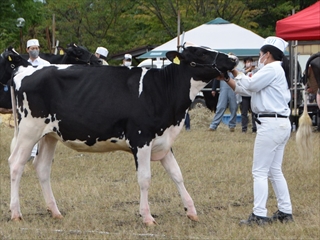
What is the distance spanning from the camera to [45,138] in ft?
27.6

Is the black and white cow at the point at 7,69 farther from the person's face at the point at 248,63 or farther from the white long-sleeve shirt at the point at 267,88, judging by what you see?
the person's face at the point at 248,63

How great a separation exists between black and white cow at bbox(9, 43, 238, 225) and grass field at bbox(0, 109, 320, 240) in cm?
40

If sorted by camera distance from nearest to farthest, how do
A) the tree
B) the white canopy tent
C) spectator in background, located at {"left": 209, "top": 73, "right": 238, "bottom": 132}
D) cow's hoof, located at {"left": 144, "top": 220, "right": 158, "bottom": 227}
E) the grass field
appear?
the grass field → cow's hoof, located at {"left": 144, "top": 220, "right": 158, "bottom": 227} → spectator in background, located at {"left": 209, "top": 73, "right": 238, "bottom": 132} → the white canopy tent → the tree

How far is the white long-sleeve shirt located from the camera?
744 centimetres

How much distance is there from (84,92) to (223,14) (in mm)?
28837

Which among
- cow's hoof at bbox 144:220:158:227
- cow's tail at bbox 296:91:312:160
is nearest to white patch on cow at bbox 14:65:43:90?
cow's hoof at bbox 144:220:158:227

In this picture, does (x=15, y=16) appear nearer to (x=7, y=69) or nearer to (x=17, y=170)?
(x=7, y=69)

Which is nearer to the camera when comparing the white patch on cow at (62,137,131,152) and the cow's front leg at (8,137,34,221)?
the white patch on cow at (62,137,131,152)

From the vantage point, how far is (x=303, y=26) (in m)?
12.2

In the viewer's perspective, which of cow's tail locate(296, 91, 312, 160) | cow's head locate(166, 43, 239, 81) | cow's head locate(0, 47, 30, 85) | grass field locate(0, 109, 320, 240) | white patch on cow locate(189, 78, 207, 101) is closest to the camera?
grass field locate(0, 109, 320, 240)

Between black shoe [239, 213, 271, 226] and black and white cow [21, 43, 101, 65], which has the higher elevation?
black and white cow [21, 43, 101, 65]

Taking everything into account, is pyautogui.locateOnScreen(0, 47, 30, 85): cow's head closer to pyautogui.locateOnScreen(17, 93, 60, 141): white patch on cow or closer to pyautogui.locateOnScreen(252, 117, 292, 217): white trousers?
pyautogui.locateOnScreen(17, 93, 60, 141): white patch on cow

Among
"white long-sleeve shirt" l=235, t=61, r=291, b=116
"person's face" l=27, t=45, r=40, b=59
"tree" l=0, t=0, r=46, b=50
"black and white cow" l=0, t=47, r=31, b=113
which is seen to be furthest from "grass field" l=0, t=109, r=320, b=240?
"tree" l=0, t=0, r=46, b=50

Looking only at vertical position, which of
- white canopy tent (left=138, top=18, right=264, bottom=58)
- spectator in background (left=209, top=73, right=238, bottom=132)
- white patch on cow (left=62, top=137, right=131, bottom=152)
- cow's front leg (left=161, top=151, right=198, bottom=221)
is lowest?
spectator in background (left=209, top=73, right=238, bottom=132)
